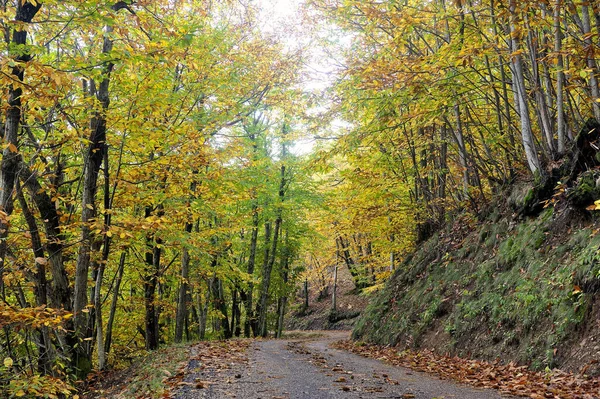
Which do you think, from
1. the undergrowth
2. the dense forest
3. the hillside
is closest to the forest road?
the hillside

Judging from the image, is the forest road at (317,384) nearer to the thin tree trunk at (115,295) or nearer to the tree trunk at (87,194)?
the tree trunk at (87,194)

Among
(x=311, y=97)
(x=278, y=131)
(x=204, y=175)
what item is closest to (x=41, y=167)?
(x=204, y=175)

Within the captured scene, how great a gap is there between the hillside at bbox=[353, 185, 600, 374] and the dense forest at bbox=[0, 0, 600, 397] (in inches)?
39.1

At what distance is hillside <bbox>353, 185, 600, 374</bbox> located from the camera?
21.1 ft

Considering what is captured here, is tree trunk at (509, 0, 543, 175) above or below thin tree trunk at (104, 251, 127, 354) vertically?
above

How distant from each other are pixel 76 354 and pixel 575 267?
30.6ft

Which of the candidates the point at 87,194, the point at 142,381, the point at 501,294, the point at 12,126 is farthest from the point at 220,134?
the point at 501,294

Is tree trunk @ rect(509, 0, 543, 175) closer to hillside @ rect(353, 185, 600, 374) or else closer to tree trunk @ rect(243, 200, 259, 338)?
hillside @ rect(353, 185, 600, 374)

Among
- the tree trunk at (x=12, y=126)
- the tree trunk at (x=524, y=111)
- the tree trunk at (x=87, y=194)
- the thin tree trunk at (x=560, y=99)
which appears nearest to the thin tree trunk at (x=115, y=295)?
the tree trunk at (x=87, y=194)

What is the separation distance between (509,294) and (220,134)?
8905mm

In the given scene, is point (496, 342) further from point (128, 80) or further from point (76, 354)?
point (128, 80)

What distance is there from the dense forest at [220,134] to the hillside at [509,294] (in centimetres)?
99

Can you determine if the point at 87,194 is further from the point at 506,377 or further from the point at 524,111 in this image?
the point at 524,111

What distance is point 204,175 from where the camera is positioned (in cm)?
973
